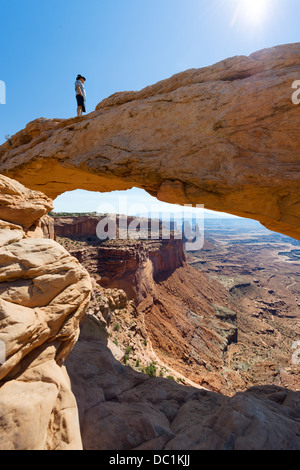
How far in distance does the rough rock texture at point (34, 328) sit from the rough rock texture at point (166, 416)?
75cm

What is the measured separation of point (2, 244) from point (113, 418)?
449cm

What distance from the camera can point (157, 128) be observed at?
759 centimetres

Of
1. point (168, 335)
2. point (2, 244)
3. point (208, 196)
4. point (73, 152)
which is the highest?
point (73, 152)

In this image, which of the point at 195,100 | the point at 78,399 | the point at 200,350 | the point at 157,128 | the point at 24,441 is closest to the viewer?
the point at 24,441

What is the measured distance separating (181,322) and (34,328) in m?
26.3

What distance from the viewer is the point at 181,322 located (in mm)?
27672

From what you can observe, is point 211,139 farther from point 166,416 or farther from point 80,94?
point 166,416

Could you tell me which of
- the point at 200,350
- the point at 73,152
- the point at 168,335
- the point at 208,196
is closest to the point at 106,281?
the point at 168,335

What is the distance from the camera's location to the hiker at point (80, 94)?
980cm

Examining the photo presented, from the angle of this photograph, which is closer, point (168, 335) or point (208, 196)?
point (208, 196)

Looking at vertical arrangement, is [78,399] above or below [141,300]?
above

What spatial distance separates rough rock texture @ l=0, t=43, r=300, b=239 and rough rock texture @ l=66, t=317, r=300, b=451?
528 cm

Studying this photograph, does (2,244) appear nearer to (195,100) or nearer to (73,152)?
(73,152)

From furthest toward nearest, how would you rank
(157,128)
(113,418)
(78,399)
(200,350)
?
(200,350), (157,128), (78,399), (113,418)
